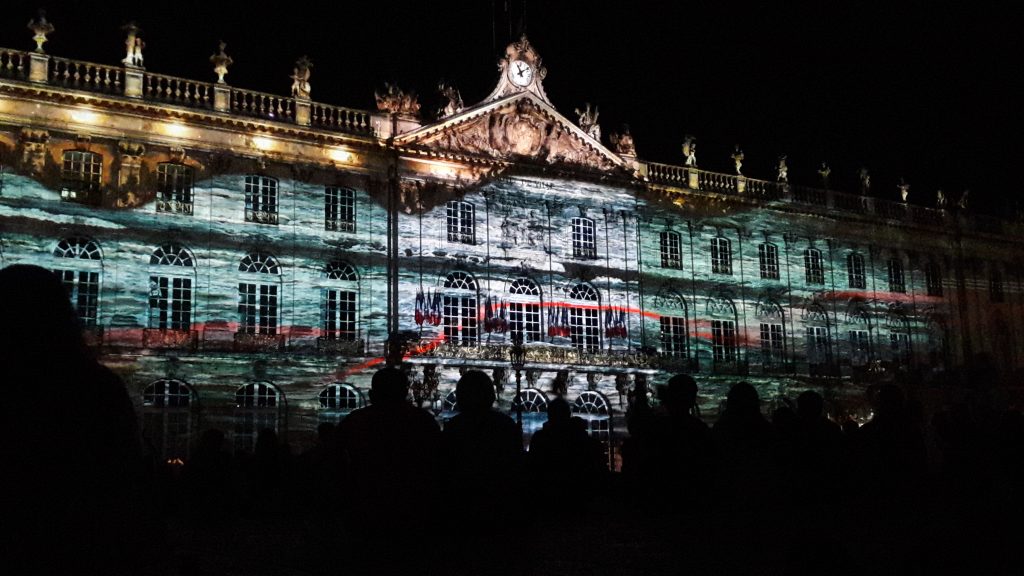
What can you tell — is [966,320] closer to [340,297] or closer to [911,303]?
[911,303]

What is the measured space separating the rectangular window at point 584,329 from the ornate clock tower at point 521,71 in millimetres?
7624

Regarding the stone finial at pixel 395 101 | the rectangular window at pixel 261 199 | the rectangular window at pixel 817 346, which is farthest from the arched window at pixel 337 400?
the rectangular window at pixel 817 346

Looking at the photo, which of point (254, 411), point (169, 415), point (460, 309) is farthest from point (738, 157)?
point (169, 415)

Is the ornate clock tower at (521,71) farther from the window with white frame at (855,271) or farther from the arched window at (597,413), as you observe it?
the window with white frame at (855,271)

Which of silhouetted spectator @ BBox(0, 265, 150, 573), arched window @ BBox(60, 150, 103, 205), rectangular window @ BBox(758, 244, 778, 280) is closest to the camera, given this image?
silhouetted spectator @ BBox(0, 265, 150, 573)

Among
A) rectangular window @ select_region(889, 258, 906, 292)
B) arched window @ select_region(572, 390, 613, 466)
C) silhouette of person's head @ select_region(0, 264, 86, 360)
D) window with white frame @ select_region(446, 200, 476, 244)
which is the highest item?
window with white frame @ select_region(446, 200, 476, 244)

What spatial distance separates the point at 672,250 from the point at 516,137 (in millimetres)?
7779

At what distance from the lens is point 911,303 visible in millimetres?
42250

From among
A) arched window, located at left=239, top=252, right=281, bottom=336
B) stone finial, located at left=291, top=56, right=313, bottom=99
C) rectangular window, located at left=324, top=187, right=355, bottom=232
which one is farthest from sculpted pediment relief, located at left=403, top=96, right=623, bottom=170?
arched window, located at left=239, top=252, right=281, bottom=336

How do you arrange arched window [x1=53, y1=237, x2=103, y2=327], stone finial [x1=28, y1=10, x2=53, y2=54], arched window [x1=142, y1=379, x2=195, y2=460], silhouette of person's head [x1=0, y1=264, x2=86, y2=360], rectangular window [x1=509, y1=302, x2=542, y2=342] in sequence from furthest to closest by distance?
1. rectangular window [x1=509, y1=302, x2=542, y2=342]
2. stone finial [x1=28, y1=10, x2=53, y2=54]
3. arched window [x1=142, y1=379, x2=195, y2=460]
4. arched window [x1=53, y1=237, x2=103, y2=327]
5. silhouette of person's head [x1=0, y1=264, x2=86, y2=360]

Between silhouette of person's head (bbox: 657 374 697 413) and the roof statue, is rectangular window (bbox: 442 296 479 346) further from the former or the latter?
silhouette of person's head (bbox: 657 374 697 413)

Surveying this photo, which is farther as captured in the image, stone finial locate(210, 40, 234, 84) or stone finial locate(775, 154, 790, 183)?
stone finial locate(775, 154, 790, 183)

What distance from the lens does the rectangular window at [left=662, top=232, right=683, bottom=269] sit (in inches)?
1458

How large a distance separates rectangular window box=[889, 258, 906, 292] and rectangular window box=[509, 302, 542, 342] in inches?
695
